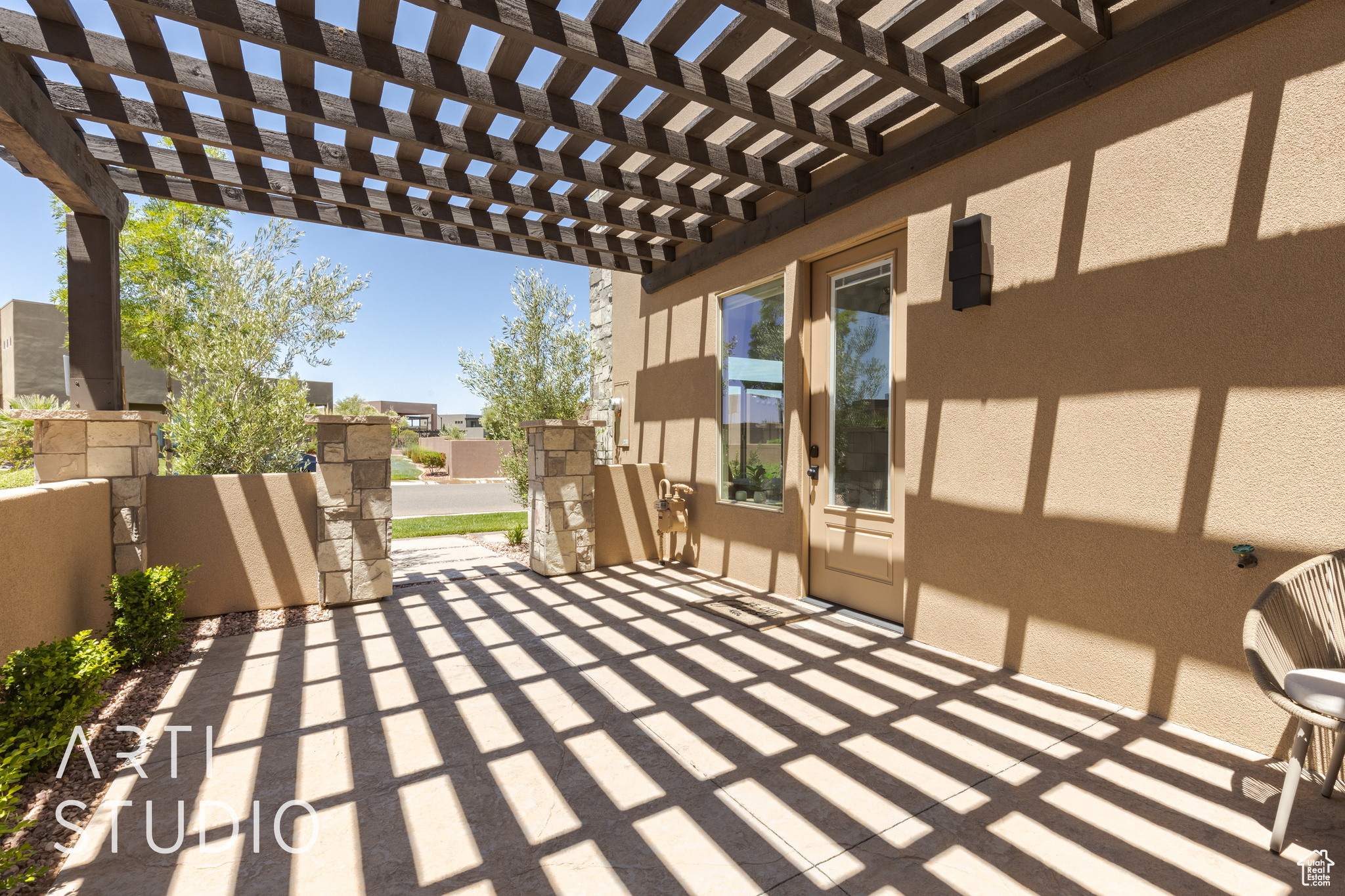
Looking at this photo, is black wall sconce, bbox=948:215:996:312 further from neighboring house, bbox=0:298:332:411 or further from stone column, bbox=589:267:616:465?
neighboring house, bbox=0:298:332:411

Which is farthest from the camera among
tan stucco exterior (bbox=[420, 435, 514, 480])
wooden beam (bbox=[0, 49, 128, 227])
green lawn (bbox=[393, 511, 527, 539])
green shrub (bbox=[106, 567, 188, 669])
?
tan stucco exterior (bbox=[420, 435, 514, 480])

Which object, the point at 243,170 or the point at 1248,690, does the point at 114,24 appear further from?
the point at 1248,690

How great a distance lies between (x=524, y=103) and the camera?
3168mm

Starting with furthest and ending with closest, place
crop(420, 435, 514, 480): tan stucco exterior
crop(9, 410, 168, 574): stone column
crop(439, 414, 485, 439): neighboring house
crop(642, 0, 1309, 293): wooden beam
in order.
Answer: crop(439, 414, 485, 439): neighboring house
crop(420, 435, 514, 480): tan stucco exterior
crop(9, 410, 168, 574): stone column
crop(642, 0, 1309, 293): wooden beam

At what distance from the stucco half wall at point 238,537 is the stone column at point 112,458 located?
0.65 feet

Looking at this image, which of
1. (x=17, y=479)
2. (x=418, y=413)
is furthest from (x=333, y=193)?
(x=418, y=413)

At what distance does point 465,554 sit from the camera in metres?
6.30

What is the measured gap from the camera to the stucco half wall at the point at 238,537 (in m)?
3.87

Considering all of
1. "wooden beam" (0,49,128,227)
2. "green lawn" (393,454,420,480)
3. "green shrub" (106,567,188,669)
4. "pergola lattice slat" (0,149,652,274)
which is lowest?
"green lawn" (393,454,420,480)

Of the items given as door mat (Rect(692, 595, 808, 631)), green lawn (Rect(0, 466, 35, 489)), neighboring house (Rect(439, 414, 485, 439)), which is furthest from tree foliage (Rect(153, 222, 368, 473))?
neighboring house (Rect(439, 414, 485, 439))

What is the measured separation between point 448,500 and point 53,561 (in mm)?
9214

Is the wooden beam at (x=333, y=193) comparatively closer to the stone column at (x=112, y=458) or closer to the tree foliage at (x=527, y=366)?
the tree foliage at (x=527, y=366)

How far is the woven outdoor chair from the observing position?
1.67 meters

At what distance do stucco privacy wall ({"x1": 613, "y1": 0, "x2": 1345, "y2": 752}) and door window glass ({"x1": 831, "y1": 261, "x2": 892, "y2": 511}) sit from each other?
33 cm
